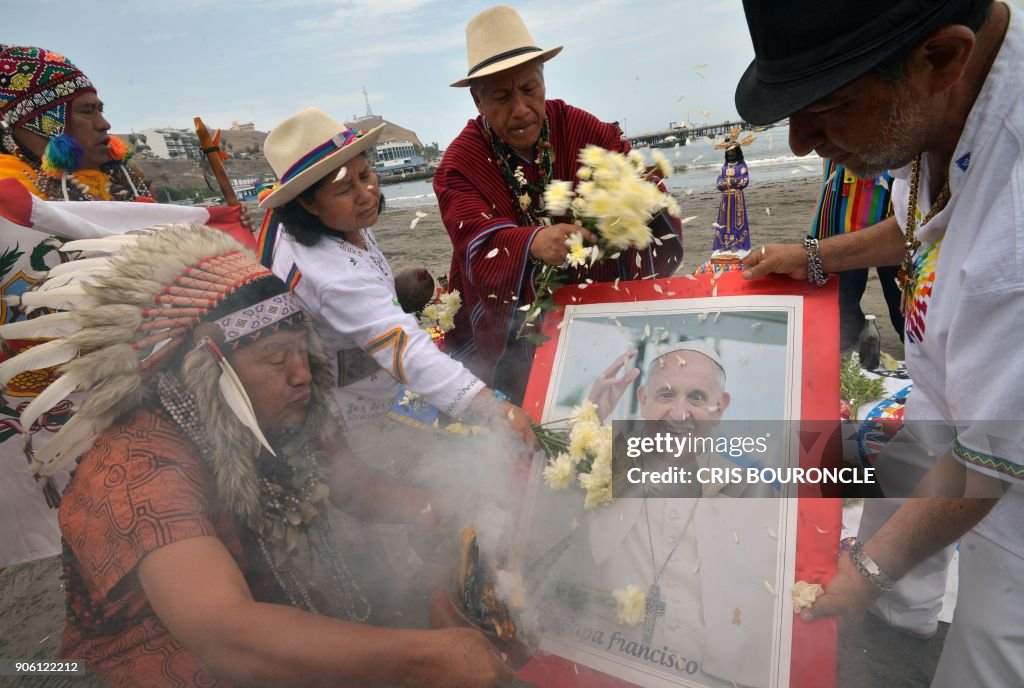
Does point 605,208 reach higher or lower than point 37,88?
lower

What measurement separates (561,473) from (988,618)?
117 centimetres

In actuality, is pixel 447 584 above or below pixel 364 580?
above

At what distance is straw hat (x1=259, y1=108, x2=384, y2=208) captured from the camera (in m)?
2.10

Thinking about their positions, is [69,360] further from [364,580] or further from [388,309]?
[364,580]

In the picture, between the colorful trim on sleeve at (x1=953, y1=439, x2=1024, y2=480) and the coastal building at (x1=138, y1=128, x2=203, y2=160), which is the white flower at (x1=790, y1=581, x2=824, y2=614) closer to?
the colorful trim on sleeve at (x1=953, y1=439, x2=1024, y2=480)

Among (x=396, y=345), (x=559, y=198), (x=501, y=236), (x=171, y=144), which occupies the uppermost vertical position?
(x=171, y=144)

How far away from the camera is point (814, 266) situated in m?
1.73

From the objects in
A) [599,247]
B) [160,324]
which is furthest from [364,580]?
[599,247]

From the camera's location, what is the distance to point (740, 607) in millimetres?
1432

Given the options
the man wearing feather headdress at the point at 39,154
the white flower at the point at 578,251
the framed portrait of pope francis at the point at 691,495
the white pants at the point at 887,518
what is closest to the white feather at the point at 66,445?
the framed portrait of pope francis at the point at 691,495

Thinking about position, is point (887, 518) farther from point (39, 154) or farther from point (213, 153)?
point (39, 154)

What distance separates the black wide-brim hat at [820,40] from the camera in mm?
1015

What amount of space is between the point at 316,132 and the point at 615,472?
1786 mm

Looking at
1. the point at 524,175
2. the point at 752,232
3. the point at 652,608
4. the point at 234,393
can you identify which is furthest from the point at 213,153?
the point at 752,232
